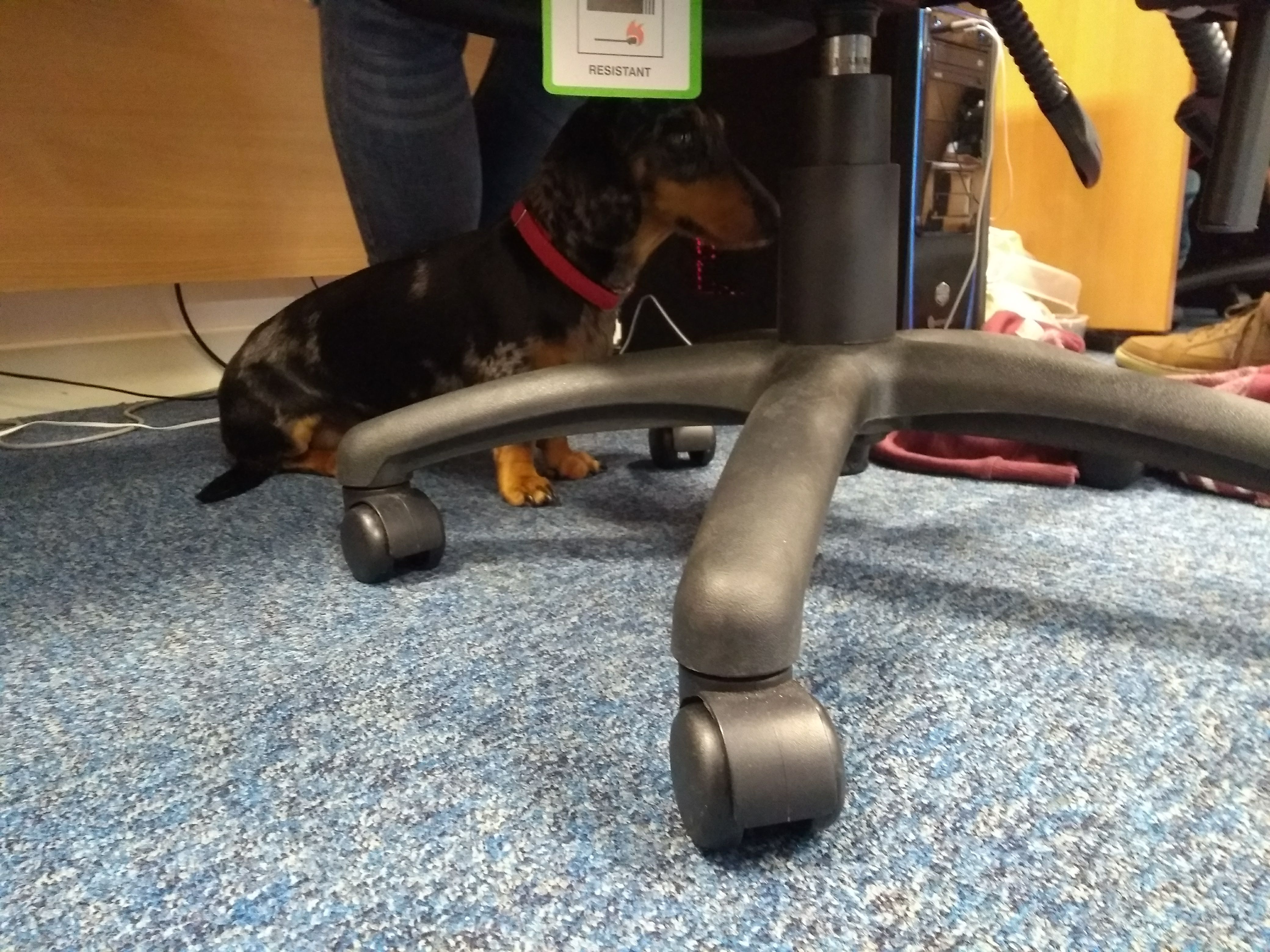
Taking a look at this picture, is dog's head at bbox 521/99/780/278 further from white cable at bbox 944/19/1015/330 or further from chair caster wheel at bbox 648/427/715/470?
white cable at bbox 944/19/1015/330

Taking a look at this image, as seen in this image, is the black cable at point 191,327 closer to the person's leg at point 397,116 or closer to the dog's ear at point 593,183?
the person's leg at point 397,116

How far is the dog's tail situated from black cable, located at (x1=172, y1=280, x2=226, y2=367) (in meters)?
0.71

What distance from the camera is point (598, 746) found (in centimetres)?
51

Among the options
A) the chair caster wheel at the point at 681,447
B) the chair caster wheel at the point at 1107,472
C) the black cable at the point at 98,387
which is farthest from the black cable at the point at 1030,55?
the black cable at the point at 98,387

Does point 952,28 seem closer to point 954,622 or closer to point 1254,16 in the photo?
point 1254,16

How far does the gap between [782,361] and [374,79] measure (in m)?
0.57

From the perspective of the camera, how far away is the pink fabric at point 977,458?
0.99m

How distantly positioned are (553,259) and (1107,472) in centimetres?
66

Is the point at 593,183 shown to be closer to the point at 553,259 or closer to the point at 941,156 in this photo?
the point at 553,259

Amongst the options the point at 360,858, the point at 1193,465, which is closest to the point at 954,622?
the point at 1193,465

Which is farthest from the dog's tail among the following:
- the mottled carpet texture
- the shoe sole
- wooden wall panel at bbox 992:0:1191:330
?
wooden wall panel at bbox 992:0:1191:330

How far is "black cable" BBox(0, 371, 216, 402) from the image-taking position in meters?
1.56

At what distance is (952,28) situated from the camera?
4.25ft

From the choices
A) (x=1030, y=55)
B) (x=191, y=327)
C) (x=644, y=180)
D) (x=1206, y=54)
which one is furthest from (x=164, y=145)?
(x=1206, y=54)
